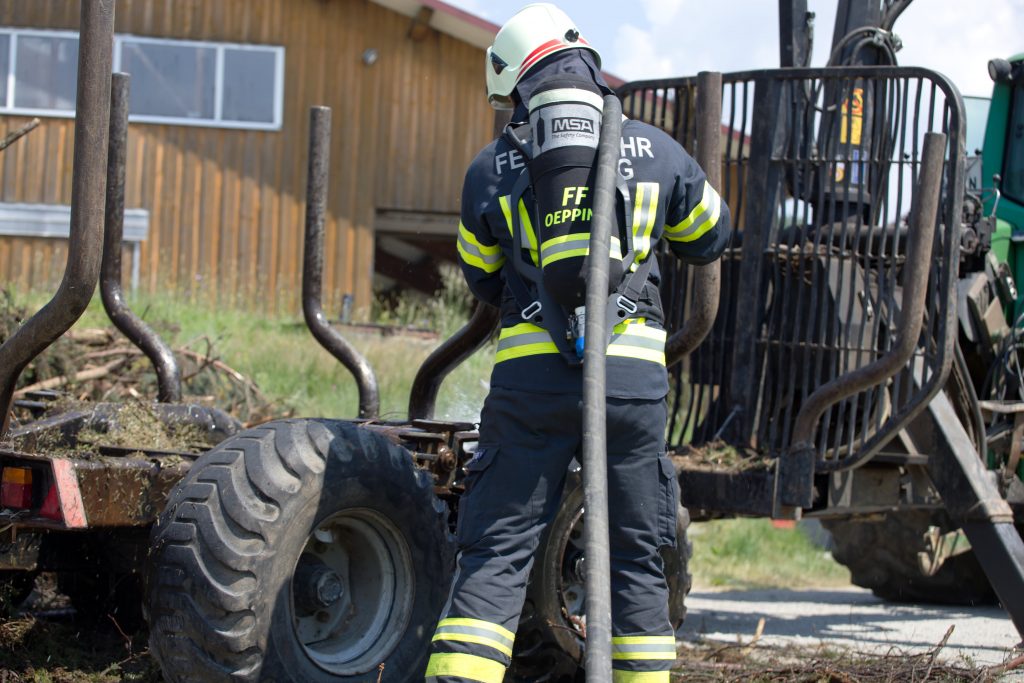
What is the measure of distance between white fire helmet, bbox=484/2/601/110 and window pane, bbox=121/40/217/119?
13.6 metres

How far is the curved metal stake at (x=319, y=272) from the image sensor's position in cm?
616

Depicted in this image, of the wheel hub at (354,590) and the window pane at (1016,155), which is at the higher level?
the window pane at (1016,155)

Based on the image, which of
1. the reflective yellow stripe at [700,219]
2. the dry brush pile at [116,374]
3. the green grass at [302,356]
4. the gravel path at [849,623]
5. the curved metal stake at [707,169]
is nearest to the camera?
the reflective yellow stripe at [700,219]

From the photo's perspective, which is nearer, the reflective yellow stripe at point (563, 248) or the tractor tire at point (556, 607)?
the reflective yellow stripe at point (563, 248)

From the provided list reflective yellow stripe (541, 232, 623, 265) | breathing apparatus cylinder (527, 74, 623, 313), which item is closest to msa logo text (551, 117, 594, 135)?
breathing apparatus cylinder (527, 74, 623, 313)

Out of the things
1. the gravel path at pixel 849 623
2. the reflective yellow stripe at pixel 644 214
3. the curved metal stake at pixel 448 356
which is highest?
the reflective yellow stripe at pixel 644 214

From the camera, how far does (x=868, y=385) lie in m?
5.44

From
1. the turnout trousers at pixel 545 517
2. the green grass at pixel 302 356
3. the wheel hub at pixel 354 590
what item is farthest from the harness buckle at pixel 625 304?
the green grass at pixel 302 356

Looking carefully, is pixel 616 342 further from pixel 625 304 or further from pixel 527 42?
pixel 527 42

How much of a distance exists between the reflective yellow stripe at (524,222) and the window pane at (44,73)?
1437cm

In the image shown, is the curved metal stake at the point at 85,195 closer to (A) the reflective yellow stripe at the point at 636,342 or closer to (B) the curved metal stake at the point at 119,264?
(A) the reflective yellow stripe at the point at 636,342

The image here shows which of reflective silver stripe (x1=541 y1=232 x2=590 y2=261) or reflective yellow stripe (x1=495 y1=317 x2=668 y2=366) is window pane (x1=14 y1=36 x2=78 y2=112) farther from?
reflective silver stripe (x1=541 y1=232 x2=590 y2=261)

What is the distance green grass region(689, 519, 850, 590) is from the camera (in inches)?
405

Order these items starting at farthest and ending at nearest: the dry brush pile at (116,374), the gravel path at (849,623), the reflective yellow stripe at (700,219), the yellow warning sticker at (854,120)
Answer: the dry brush pile at (116,374)
the gravel path at (849,623)
the yellow warning sticker at (854,120)
the reflective yellow stripe at (700,219)
